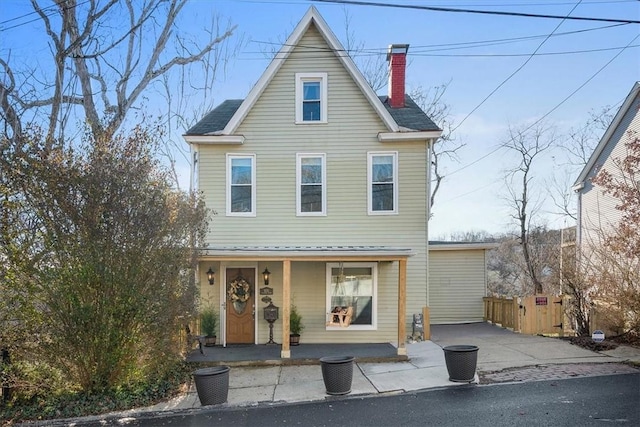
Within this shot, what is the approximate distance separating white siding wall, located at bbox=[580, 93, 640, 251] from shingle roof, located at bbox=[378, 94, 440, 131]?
22.0 ft

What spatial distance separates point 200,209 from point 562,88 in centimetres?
1445

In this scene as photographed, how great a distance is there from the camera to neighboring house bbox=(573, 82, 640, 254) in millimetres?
14836

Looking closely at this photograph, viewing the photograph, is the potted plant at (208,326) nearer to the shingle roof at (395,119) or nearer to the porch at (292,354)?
the porch at (292,354)

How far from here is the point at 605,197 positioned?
1584 centimetres

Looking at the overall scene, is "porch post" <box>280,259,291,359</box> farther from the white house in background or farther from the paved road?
the paved road

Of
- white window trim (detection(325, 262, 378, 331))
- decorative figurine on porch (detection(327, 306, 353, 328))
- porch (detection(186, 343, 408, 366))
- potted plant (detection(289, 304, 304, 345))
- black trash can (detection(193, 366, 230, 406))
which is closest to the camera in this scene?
black trash can (detection(193, 366, 230, 406))

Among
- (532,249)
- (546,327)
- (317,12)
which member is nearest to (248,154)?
(317,12)

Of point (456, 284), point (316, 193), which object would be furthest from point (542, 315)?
point (316, 193)

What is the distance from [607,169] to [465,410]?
13284 millimetres

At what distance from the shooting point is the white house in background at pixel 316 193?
12.0 meters

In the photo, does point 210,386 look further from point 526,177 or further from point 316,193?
point 526,177

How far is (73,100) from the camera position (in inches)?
613

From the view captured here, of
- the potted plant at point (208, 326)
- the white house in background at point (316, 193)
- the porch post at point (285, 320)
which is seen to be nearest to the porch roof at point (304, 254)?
the porch post at point (285, 320)

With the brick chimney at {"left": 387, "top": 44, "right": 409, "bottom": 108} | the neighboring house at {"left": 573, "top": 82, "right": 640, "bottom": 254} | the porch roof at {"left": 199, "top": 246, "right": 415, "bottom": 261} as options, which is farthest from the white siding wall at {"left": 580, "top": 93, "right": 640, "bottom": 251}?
the porch roof at {"left": 199, "top": 246, "right": 415, "bottom": 261}
